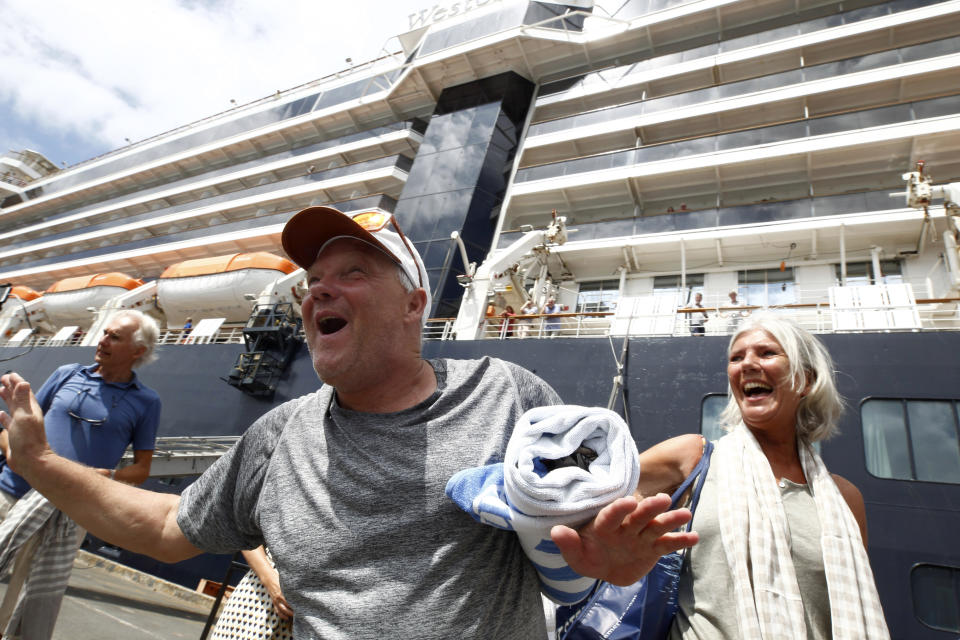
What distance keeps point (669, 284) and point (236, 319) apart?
10862 mm

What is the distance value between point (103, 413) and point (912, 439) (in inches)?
284

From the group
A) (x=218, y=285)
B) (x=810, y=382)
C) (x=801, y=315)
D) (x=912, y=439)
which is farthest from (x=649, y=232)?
(x=218, y=285)

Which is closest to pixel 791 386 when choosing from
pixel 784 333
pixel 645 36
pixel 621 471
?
pixel 784 333

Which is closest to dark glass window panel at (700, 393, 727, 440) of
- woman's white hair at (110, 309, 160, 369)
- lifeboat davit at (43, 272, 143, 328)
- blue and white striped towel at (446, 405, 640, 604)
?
blue and white striped towel at (446, 405, 640, 604)

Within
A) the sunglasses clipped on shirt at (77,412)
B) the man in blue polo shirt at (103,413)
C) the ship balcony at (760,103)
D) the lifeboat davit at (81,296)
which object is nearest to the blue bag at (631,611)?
the man in blue polo shirt at (103,413)

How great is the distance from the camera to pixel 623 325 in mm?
7867

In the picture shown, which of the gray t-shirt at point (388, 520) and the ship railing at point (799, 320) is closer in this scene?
the gray t-shirt at point (388, 520)

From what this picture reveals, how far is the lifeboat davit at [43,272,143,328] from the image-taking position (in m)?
15.5

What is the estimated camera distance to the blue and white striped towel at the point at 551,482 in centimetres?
91

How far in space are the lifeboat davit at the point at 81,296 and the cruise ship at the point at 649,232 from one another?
12cm

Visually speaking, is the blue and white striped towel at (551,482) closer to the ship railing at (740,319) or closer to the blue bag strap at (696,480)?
the blue bag strap at (696,480)

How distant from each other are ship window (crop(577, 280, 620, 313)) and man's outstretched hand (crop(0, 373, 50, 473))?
10.4 metres

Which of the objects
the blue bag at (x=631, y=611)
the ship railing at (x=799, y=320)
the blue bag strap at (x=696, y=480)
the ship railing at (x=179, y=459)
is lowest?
the blue bag at (x=631, y=611)

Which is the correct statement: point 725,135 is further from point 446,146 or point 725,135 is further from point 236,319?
point 236,319
